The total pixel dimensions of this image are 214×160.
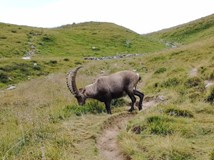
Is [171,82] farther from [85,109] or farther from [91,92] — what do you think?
[85,109]

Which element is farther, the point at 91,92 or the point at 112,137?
the point at 91,92

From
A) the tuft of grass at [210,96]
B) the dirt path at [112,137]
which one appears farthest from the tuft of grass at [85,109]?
the tuft of grass at [210,96]

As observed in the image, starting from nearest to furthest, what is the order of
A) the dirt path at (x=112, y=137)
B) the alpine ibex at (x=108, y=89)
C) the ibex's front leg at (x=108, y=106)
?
the dirt path at (x=112, y=137) → the ibex's front leg at (x=108, y=106) → the alpine ibex at (x=108, y=89)

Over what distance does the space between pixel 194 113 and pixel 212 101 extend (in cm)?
149

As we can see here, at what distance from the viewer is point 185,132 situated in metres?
10.0

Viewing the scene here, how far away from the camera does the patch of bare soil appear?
928cm

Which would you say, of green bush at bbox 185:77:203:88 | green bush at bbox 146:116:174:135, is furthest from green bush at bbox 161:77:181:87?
green bush at bbox 146:116:174:135

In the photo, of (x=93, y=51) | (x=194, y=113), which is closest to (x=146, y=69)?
(x=194, y=113)

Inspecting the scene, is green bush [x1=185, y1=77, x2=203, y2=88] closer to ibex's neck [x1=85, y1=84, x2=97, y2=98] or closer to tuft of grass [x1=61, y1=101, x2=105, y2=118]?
tuft of grass [x1=61, y1=101, x2=105, y2=118]

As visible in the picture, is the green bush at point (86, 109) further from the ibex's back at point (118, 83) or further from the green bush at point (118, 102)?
the green bush at point (118, 102)

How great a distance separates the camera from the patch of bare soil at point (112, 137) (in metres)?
9.28

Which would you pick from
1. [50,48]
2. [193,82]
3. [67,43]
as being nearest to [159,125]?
[193,82]

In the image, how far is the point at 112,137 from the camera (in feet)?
35.8

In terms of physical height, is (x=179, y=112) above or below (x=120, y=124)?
above
